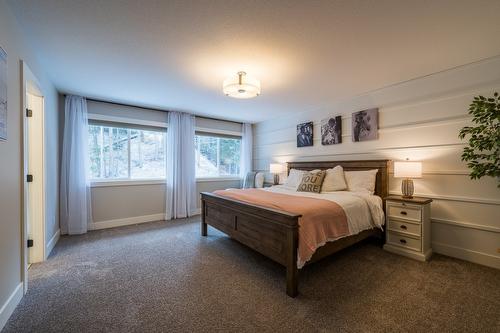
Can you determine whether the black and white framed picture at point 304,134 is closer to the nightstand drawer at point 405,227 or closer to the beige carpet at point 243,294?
the nightstand drawer at point 405,227

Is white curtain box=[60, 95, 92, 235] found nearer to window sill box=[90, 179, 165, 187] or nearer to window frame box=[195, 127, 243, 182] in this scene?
window sill box=[90, 179, 165, 187]

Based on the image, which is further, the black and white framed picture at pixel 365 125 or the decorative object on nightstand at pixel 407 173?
the black and white framed picture at pixel 365 125

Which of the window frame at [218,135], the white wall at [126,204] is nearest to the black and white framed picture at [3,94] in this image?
the white wall at [126,204]

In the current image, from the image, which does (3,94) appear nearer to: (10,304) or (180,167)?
(10,304)

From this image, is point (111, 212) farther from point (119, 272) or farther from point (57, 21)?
point (57, 21)

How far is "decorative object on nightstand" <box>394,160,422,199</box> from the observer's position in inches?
105

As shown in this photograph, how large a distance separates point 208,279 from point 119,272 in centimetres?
98

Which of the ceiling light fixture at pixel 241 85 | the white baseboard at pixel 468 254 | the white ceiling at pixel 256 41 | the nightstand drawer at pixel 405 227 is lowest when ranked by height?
the white baseboard at pixel 468 254

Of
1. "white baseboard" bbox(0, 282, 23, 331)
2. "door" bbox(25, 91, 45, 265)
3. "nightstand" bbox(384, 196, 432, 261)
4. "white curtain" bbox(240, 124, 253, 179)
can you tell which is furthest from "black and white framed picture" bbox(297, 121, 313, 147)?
"white baseboard" bbox(0, 282, 23, 331)

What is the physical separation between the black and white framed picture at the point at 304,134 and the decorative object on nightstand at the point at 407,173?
1768 millimetres

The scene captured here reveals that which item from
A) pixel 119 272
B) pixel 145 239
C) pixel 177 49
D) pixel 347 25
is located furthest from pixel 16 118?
pixel 347 25

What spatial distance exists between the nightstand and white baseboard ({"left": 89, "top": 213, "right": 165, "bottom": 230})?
400 cm

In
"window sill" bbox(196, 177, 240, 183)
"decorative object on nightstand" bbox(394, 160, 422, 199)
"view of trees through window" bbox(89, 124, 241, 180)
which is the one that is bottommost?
"window sill" bbox(196, 177, 240, 183)

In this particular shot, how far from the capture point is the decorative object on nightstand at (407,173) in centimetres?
266
